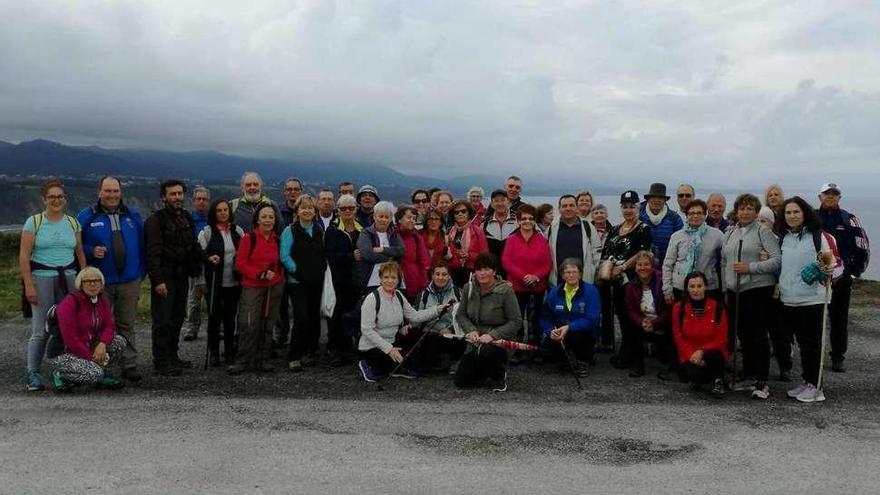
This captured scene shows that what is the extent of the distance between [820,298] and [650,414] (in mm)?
2323

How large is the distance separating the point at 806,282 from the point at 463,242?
13.4ft

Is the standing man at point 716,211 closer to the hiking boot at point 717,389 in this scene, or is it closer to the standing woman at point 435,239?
the hiking boot at point 717,389

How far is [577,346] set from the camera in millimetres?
8039

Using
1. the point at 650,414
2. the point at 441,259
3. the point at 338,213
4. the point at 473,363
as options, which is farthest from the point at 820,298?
the point at 338,213

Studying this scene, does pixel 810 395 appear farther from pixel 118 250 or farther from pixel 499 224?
pixel 118 250

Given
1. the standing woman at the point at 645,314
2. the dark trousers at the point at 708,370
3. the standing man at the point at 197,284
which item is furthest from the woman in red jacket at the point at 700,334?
the standing man at the point at 197,284

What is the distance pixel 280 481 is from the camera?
463 cm

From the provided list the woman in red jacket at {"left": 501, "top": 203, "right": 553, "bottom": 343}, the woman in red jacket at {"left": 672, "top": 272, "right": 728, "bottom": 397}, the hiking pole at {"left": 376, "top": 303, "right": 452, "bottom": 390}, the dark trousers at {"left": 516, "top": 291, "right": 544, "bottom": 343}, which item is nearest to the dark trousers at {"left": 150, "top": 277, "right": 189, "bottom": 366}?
the hiking pole at {"left": 376, "top": 303, "right": 452, "bottom": 390}

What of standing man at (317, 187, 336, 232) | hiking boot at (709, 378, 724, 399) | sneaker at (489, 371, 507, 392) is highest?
standing man at (317, 187, 336, 232)

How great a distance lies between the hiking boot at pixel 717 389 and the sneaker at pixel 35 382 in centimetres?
734

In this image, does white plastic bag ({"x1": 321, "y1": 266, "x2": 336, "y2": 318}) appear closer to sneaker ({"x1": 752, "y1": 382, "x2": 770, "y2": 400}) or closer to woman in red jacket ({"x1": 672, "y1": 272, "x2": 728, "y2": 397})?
woman in red jacket ({"x1": 672, "y1": 272, "x2": 728, "y2": 397})

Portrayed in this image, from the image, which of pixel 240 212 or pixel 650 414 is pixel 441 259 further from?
pixel 650 414

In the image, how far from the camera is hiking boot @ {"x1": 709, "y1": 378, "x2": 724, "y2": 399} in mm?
6902

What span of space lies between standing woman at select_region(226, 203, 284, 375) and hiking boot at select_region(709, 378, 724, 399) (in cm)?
514
